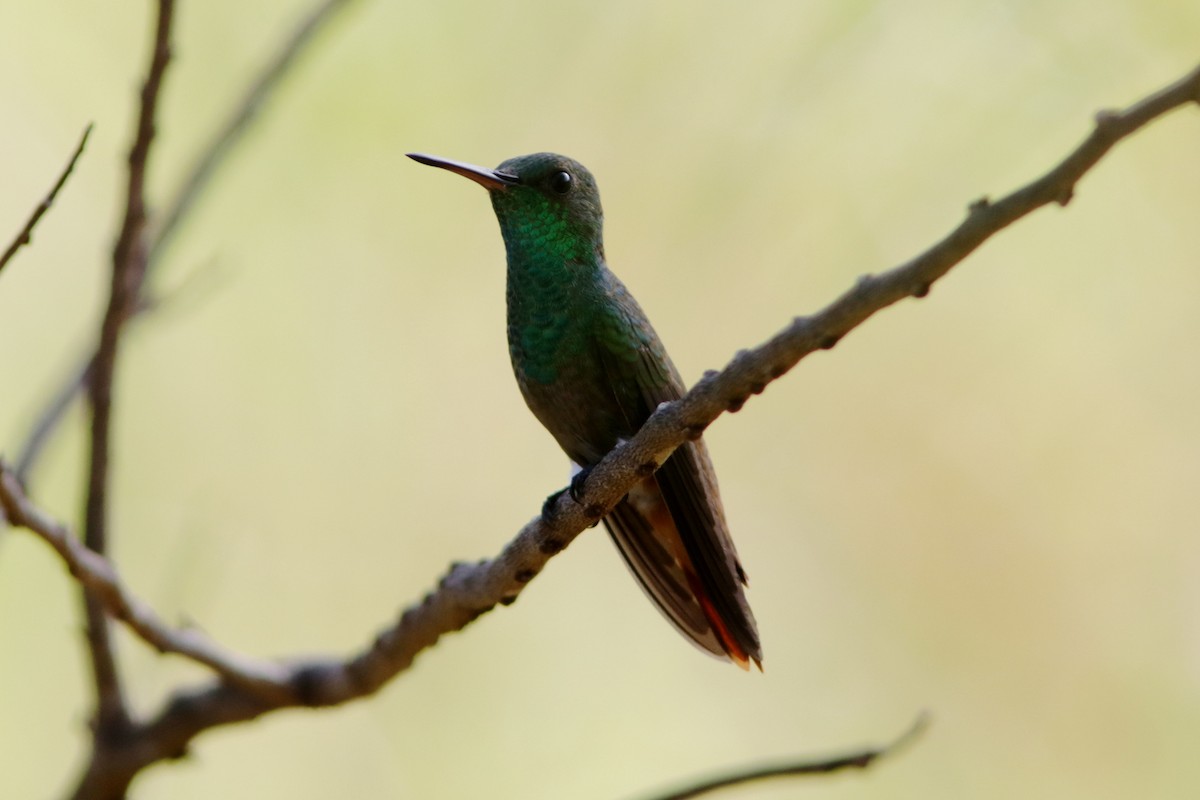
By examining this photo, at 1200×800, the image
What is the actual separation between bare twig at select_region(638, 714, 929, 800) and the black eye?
1.39 meters

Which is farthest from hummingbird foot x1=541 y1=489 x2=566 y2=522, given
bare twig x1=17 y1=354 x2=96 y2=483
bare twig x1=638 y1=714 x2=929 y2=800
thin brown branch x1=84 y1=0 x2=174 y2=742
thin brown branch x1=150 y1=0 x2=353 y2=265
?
thin brown branch x1=150 y1=0 x2=353 y2=265

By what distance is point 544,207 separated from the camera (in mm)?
2920

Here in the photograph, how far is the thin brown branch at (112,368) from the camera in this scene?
234 cm

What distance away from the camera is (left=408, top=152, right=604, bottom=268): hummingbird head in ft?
9.43

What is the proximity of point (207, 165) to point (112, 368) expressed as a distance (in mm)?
770

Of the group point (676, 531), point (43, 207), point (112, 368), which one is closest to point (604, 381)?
point (676, 531)

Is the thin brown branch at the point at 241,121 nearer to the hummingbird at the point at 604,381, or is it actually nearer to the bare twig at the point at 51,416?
the bare twig at the point at 51,416

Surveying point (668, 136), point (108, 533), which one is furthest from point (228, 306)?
point (108, 533)

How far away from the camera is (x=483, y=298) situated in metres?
5.55

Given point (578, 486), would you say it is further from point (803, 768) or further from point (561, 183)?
point (561, 183)

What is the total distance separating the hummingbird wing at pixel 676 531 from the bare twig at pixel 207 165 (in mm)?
1102

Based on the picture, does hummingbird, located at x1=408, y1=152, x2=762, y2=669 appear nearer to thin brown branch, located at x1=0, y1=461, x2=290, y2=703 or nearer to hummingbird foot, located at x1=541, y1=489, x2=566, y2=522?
hummingbird foot, located at x1=541, y1=489, x2=566, y2=522


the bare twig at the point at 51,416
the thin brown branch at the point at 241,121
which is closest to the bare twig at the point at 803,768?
the bare twig at the point at 51,416

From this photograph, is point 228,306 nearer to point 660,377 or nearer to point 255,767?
point 255,767
